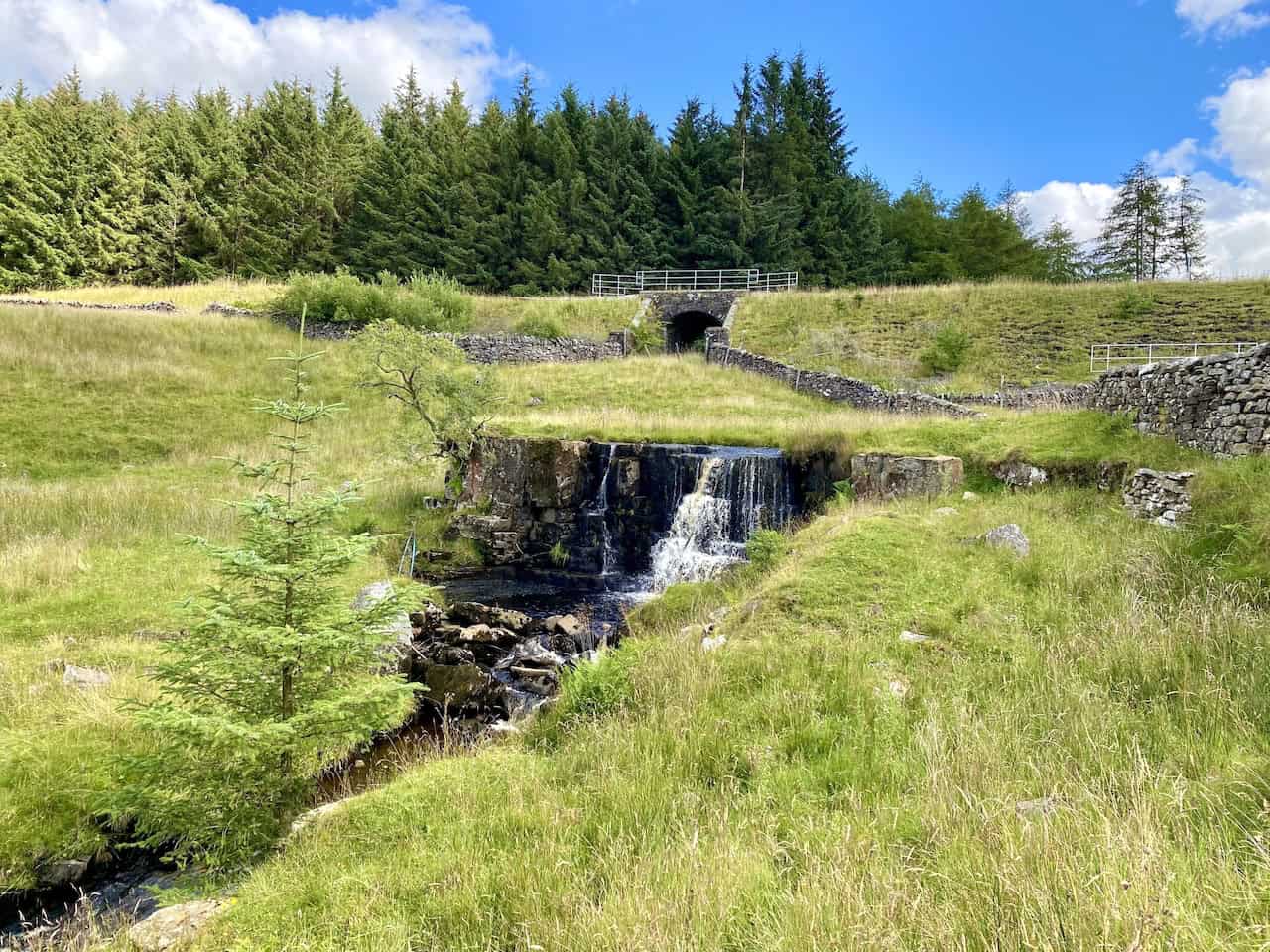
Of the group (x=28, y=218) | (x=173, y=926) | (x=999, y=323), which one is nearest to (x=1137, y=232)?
(x=999, y=323)

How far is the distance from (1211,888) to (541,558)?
13169 millimetres

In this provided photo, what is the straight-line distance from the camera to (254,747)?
13.0 feet

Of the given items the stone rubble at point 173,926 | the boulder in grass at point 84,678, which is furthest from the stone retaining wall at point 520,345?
the stone rubble at point 173,926

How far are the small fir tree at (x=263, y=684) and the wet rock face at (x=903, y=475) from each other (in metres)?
8.93

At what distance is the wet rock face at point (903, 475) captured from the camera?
10547 millimetres

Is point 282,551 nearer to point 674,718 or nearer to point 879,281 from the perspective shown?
point 674,718

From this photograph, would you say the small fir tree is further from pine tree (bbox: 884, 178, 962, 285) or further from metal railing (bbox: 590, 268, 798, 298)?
pine tree (bbox: 884, 178, 962, 285)

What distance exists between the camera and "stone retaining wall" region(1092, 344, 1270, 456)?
7074 millimetres

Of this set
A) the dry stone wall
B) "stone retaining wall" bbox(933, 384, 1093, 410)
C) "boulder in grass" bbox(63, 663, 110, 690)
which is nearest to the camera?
"boulder in grass" bbox(63, 663, 110, 690)

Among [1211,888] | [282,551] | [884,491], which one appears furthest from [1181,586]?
[282,551]

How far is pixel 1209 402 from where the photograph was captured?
7.82m

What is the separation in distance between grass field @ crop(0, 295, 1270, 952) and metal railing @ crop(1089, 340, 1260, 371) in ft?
48.8

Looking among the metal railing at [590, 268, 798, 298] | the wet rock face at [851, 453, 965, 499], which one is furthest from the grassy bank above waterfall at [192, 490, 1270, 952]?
the metal railing at [590, 268, 798, 298]

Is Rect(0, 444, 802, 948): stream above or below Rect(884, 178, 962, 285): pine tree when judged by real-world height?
below
